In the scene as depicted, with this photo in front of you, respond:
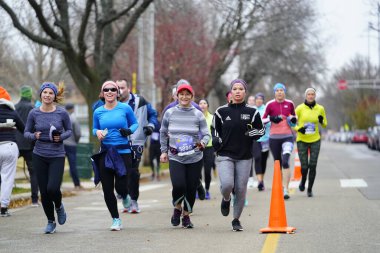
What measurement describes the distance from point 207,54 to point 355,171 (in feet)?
66.1

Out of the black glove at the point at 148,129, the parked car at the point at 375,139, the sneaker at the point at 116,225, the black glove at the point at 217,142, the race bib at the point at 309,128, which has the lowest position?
the parked car at the point at 375,139

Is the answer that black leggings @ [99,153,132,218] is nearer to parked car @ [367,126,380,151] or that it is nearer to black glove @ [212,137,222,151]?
black glove @ [212,137,222,151]

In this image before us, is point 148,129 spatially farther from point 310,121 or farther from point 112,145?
point 310,121

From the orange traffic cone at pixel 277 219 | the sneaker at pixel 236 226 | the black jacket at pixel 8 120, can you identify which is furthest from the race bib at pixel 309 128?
the black jacket at pixel 8 120

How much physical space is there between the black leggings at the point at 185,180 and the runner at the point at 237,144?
0.46m

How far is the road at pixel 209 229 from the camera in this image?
944 centimetres

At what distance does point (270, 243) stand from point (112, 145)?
105 inches

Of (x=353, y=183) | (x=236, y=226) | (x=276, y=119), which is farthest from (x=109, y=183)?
(x=353, y=183)

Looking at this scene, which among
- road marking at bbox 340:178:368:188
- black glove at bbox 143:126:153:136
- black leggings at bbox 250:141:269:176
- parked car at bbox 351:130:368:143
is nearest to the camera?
black glove at bbox 143:126:153:136

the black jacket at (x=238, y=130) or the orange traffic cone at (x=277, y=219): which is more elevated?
the black jacket at (x=238, y=130)

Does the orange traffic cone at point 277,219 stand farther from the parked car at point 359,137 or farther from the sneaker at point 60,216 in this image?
the parked car at point 359,137

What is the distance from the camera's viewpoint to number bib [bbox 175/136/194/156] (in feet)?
36.3

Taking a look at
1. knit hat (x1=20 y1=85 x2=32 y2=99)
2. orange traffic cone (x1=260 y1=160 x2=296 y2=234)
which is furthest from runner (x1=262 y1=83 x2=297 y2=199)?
orange traffic cone (x1=260 y1=160 x2=296 y2=234)

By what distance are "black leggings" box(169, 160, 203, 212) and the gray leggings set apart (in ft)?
1.51
